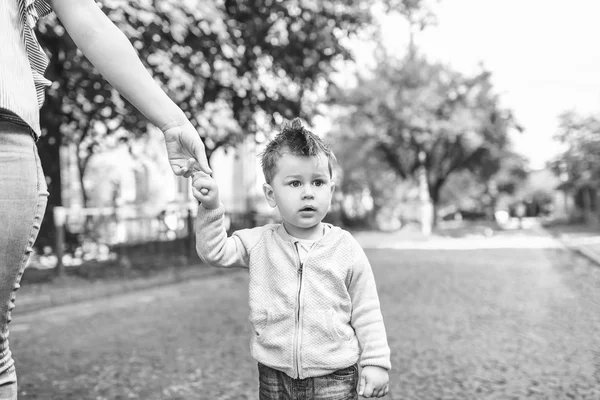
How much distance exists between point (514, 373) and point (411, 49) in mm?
27018

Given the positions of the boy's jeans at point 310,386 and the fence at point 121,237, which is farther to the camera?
the fence at point 121,237

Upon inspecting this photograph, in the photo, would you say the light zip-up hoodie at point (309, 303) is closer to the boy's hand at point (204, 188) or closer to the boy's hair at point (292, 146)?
the boy's hand at point (204, 188)

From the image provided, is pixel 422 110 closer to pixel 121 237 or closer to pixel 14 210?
pixel 121 237

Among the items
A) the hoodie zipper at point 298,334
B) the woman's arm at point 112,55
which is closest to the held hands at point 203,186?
the woman's arm at point 112,55

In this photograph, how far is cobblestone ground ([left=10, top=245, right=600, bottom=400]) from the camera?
425 cm

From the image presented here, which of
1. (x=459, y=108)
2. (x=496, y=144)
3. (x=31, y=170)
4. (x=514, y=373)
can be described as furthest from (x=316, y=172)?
(x=496, y=144)

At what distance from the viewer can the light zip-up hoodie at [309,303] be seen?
203cm

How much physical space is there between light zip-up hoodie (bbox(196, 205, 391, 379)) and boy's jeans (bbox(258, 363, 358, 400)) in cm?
4

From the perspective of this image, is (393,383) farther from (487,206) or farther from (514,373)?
(487,206)

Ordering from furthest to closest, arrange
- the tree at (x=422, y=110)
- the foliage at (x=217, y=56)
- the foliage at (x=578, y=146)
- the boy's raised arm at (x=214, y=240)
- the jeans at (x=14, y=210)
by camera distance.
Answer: the tree at (x=422, y=110), the foliage at (x=578, y=146), the foliage at (x=217, y=56), the boy's raised arm at (x=214, y=240), the jeans at (x=14, y=210)

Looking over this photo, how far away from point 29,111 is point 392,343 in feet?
14.5

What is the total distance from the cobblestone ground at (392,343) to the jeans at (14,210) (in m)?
2.58

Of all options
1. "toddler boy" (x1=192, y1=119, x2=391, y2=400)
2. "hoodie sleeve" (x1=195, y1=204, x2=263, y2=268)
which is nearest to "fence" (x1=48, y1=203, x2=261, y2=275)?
"hoodie sleeve" (x1=195, y1=204, x2=263, y2=268)

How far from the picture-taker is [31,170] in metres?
1.56
